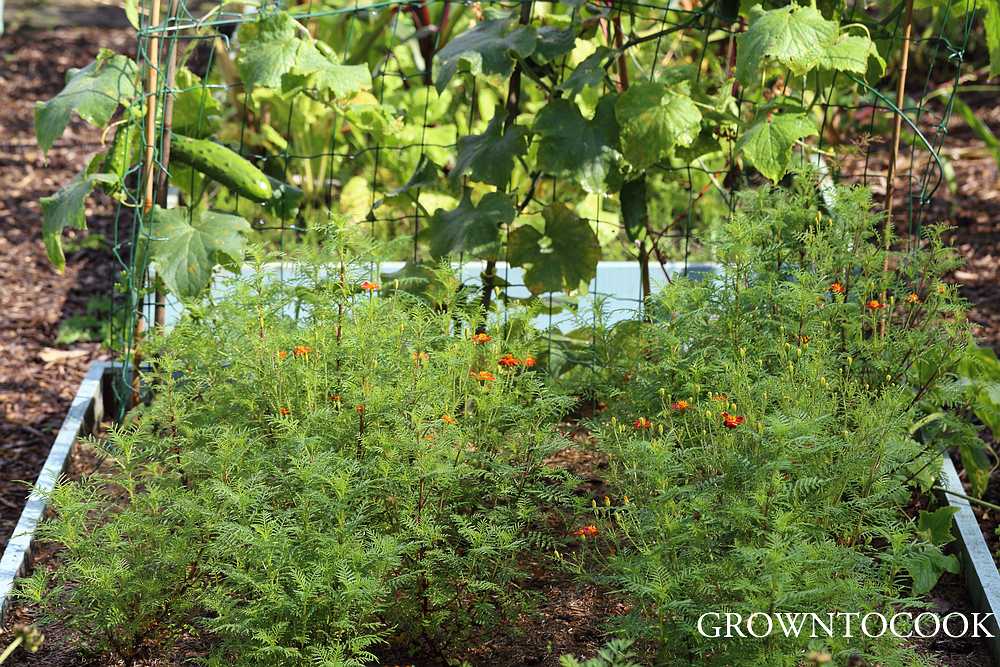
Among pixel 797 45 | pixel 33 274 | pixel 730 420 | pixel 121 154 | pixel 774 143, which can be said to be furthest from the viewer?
pixel 33 274

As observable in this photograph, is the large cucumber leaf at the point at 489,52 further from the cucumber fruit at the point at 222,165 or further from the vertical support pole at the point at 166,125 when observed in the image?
the vertical support pole at the point at 166,125

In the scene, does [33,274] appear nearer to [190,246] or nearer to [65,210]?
[65,210]

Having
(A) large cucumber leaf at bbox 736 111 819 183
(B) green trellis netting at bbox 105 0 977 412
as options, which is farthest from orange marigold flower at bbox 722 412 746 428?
(A) large cucumber leaf at bbox 736 111 819 183

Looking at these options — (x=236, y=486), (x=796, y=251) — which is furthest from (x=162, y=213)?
(x=796, y=251)

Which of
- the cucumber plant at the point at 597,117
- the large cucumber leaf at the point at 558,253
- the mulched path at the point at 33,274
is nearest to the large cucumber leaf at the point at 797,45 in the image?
the cucumber plant at the point at 597,117

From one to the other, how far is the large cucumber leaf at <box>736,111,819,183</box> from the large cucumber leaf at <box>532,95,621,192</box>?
393 millimetres

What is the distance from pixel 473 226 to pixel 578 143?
1.28 feet

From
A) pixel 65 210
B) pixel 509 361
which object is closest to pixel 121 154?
pixel 65 210

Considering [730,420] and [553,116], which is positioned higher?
[553,116]

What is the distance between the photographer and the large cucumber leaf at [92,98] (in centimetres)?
355

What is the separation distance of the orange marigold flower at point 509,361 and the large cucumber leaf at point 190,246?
38.7 inches

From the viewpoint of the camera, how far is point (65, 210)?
3.62 meters

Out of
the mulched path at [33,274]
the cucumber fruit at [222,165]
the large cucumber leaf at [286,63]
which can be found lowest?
the mulched path at [33,274]

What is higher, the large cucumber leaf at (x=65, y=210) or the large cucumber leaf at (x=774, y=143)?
the large cucumber leaf at (x=774, y=143)
